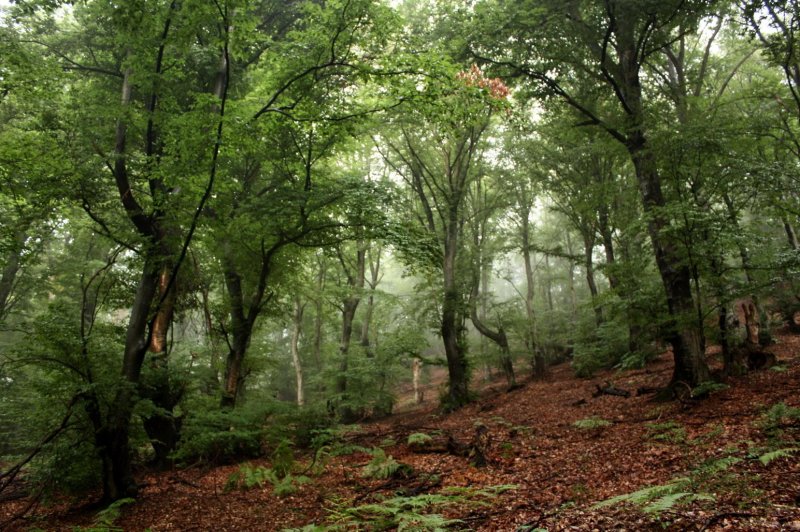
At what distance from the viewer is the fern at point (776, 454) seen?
156 inches

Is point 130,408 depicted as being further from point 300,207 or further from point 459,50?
point 459,50

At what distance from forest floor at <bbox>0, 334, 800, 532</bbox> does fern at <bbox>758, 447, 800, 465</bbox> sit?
0.07 m

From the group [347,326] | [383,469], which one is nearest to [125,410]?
[383,469]

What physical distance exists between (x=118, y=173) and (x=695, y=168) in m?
11.0

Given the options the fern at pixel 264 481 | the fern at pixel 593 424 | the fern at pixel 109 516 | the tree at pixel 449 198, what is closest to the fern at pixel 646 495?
the fern at pixel 593 424

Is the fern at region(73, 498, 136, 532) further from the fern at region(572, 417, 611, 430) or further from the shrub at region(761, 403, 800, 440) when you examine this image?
the shrub at region(761, 403, 800, 440)

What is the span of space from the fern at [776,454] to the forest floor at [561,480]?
2.6 inches

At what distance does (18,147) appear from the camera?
693 cm

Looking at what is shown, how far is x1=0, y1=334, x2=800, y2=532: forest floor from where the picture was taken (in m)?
3.61

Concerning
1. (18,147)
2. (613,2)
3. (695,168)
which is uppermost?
(613,2)

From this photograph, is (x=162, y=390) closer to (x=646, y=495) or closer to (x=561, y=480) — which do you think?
(x=561, y=480)

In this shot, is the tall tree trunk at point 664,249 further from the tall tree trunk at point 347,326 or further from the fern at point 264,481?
the tall tree trunk at point 347,326

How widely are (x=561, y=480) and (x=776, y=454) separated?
7.37ft

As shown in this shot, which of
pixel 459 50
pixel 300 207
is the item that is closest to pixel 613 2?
pixel 459 50
